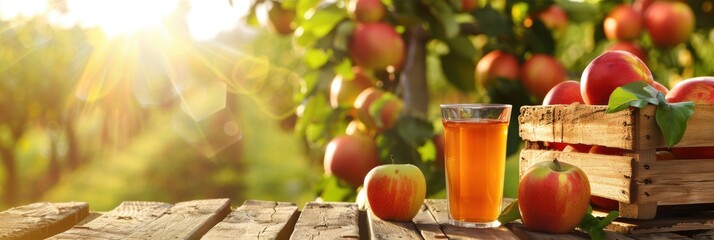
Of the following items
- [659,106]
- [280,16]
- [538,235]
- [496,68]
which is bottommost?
[538,235]

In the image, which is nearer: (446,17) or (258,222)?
(258,222)

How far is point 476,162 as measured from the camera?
68.3 inches

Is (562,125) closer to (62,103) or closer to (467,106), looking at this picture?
(467,106)

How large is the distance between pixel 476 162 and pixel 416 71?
1050 millimetres

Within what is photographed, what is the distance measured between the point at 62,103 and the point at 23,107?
0.46 meters

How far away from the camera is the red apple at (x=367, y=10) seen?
8.49ft

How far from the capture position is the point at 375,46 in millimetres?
2512

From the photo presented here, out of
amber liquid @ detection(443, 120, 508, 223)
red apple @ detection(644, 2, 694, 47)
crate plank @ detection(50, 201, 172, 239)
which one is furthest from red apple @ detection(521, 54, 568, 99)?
crate plank @ detection(50, 201, 172, 239)

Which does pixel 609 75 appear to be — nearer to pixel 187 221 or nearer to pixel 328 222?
pixel 328 222

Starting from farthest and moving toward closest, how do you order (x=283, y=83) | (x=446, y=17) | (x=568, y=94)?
1. (x=283, y=83)
2. (x=446, y=17)
3. (x=568, y=94)

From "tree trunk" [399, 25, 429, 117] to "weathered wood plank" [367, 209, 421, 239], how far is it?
0.93m

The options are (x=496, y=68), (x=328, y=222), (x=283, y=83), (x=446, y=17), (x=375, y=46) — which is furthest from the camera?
(x=283, y=83)

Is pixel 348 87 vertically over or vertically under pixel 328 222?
over

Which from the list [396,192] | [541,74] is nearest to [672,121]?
[396,192]
